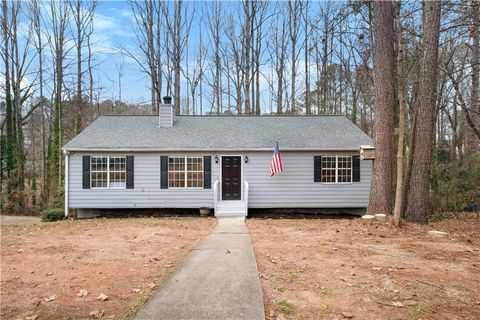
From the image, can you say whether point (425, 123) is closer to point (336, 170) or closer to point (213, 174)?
point (336, 170)

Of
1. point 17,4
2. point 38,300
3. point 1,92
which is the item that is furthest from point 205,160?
point 17,4

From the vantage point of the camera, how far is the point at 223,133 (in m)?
13.5

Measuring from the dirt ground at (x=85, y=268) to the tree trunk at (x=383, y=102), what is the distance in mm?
4964

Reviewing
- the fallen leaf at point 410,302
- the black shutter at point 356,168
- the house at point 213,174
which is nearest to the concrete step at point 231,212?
the house at point 213,174

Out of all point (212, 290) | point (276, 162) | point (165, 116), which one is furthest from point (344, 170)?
point (212, 290)

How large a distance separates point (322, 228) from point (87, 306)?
21.5 feet

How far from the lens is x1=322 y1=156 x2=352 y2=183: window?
12.5m

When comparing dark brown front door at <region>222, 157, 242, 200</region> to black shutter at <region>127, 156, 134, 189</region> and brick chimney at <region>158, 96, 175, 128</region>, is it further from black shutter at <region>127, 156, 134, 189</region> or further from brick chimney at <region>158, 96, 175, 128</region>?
black shutter at <region>127, 156, 134, 189</region>

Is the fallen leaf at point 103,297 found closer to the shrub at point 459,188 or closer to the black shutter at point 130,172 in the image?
the black shutter at point 130,172

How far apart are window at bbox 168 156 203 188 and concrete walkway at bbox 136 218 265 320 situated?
6184 millimetres

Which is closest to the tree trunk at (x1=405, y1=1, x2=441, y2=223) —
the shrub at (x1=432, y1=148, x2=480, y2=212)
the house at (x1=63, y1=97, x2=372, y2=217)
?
the house at (x1=63, y1=97, x2=372, y2=217)

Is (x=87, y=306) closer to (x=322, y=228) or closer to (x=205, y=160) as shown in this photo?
(x=322, y=228)

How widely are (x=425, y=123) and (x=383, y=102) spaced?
47.9 inches

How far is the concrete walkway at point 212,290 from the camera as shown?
3.43 metres
